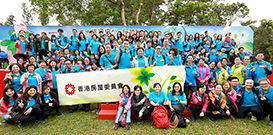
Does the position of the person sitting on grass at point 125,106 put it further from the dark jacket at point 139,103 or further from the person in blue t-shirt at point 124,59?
the person in blue t-shirt at point 124,59

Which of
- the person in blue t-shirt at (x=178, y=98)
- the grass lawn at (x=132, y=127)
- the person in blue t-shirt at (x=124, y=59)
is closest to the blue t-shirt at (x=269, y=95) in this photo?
the grass lawn at (x=132, y=127)

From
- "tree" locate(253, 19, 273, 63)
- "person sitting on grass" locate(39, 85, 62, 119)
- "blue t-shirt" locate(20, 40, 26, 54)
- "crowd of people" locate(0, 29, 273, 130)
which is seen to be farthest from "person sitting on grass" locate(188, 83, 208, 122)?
"tree" locate(253, 19, 273, 63)

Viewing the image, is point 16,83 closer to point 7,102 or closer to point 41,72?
point 7,102

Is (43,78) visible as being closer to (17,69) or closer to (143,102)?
(17,69)

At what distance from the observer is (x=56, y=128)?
3752 millimetres

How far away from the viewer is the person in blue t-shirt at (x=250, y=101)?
3.90 m

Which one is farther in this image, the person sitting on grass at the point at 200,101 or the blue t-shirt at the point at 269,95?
the person sitting on grass at the point at 200,101

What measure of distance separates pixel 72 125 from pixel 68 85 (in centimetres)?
131

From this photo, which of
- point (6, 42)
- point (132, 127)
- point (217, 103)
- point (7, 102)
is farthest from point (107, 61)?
point (6, 42)

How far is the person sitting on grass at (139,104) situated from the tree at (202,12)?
46.6 feet

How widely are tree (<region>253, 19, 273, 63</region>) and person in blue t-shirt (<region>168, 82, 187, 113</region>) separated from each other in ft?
59.9

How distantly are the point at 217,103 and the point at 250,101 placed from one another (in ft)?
3.25

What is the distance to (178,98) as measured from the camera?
398cm

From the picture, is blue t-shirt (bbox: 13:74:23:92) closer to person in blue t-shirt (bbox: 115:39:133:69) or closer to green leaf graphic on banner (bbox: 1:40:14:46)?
person in blue t-shirt (bbox: 115:39:133:69)
